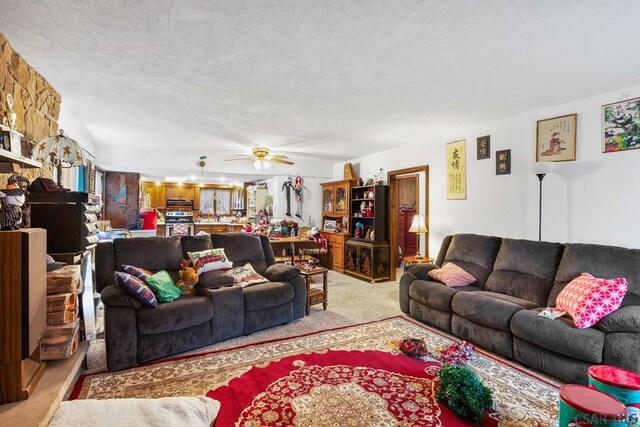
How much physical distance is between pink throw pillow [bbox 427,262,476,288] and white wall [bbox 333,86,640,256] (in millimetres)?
852

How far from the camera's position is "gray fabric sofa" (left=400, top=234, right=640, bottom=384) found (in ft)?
7.64

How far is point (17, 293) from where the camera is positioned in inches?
65.7

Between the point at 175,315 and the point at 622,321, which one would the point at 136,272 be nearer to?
the point at 175,315

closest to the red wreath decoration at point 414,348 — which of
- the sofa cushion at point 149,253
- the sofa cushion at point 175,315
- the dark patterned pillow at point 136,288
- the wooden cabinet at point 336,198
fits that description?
the sofa cushion at point 175,315

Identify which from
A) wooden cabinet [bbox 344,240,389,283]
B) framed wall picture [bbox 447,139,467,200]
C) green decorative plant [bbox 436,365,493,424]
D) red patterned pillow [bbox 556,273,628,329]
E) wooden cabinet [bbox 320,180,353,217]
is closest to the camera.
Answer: green decorative plant [bbox 436,365,493,424]

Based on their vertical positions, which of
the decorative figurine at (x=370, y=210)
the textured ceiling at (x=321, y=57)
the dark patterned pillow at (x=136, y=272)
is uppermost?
the textured ceiling at (x=321, y=57)

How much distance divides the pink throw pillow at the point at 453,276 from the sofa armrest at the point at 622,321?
1.31 meters

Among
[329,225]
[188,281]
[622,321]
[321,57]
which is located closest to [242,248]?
[188,281]

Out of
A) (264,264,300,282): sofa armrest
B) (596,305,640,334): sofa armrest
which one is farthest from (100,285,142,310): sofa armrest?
(596,305,640,334): sofa armrest

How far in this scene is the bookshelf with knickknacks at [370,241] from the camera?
581 centimetres

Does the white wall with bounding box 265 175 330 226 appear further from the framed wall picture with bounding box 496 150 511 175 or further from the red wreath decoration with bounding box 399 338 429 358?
the red wreath decoration with bounding box 399 338 429 358

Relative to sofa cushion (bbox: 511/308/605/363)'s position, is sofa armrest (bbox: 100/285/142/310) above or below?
above

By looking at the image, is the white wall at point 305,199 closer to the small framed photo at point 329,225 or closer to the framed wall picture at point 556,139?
the small framed photo at point 329,225

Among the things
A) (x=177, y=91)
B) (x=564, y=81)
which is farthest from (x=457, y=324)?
(x=177, y=91)
